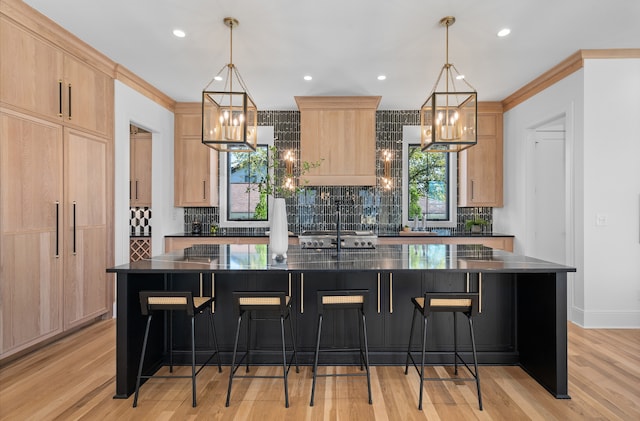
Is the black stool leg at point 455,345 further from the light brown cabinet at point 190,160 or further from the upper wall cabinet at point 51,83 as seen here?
the light brown cabinet at point 190,160

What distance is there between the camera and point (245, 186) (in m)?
5.64

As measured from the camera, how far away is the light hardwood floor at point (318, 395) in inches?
83.8

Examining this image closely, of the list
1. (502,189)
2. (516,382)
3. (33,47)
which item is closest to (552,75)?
(502,189)

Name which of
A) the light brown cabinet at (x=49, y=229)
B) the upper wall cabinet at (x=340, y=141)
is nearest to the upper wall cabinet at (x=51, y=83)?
the light brown cabinet at (x=49, y=229)

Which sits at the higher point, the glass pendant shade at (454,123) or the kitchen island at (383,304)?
the glass pendant shade at (454,123)

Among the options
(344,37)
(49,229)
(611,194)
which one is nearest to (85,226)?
(49,229)

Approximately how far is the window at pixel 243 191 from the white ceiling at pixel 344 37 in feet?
4.50

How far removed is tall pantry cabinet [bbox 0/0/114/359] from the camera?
2.71m

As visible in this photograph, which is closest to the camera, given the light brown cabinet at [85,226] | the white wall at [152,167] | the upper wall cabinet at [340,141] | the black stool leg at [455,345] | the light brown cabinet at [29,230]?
the black stool leg at [455,345]

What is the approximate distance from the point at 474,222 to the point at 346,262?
357cm

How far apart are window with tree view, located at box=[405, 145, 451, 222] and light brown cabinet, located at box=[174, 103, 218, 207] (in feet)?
10.1

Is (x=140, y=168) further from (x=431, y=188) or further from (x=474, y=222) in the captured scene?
(x=474, y=222)

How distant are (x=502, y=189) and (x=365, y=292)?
3904mm

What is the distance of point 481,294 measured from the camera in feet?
9.21
